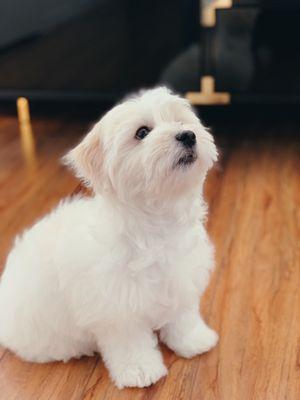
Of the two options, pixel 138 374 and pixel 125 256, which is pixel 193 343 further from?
pixel 125 256

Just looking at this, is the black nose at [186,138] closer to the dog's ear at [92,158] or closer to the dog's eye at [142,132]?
the dog's eye at [142,132]

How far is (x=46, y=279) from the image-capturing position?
1248 mm

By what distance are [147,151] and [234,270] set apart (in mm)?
753

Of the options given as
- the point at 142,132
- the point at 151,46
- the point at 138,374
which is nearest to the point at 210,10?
the point at 151,46

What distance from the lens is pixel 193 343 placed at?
1.36 meters

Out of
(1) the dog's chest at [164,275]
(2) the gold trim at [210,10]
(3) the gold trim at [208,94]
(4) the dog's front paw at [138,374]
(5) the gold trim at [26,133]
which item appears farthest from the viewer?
(5) the gold trim at [26,133]

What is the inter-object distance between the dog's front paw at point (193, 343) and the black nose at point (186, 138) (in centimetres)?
55

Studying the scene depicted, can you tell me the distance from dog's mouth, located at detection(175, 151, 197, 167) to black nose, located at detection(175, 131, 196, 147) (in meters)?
0.02

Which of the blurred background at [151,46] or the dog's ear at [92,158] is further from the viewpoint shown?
the blurred background at [151,46]

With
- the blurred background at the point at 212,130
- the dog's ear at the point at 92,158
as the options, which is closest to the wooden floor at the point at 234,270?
→ the blurred background at the point at 212,130

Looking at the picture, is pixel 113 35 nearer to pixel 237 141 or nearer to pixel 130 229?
pixel 237 141

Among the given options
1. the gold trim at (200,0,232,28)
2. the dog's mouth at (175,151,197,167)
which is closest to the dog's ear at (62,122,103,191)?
the dog's mouth at (175,151,197,167)

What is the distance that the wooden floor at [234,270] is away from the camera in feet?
4.23

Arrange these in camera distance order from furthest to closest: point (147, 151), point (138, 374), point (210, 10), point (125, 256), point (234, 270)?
point (210, 10) < point (234, 270) < point (138, 374) < point (125, 256) < point (147, 151)
